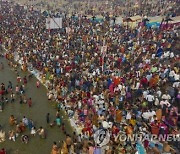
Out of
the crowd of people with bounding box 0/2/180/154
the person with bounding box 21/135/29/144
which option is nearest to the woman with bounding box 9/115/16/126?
the person with bounding box 21/135/29/144

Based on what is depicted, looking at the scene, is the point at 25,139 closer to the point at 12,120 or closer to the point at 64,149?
the point at 12,120

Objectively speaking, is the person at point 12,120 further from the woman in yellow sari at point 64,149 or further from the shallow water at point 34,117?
the woman in yellow sari at point 64,149

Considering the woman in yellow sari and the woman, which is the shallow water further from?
the woman in yellow sari

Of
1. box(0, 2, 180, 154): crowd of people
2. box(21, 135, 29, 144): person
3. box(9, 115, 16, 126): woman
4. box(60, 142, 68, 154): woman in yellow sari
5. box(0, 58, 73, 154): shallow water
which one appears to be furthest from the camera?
box(9, 115, 16, 126): woman

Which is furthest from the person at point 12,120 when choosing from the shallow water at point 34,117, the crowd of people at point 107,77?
the crowd of people at point 107,77

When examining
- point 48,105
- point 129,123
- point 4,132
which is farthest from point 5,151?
point 129,123

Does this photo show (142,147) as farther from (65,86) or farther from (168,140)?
(65,86)

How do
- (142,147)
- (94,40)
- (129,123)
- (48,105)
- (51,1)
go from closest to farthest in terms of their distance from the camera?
(142,147)
(129,123)
(48,105)
(94,40)
(51,1)
